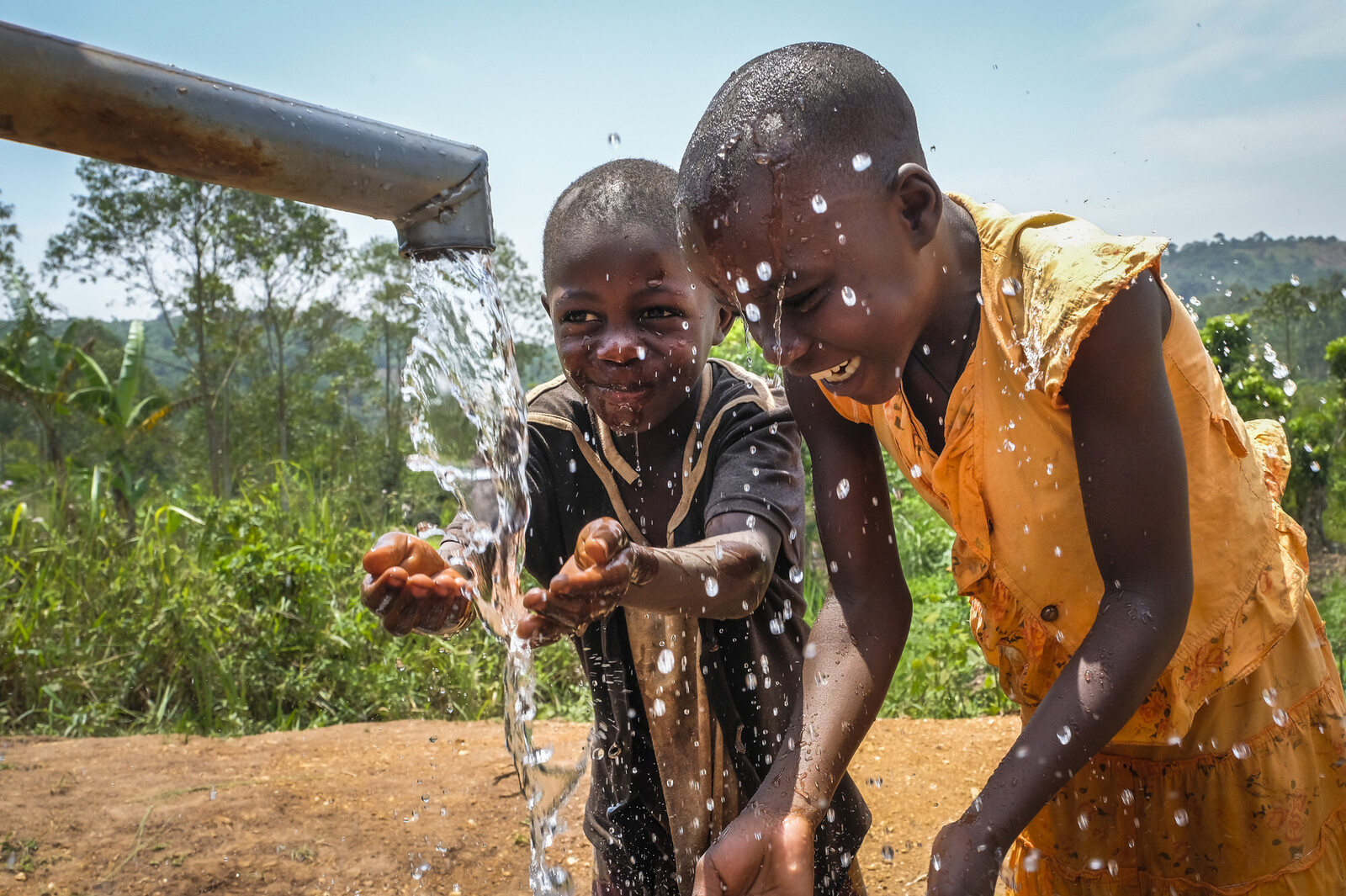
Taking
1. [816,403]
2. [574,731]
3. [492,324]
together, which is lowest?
[574,731]

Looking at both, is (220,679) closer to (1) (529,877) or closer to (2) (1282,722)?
(1) (529,877)

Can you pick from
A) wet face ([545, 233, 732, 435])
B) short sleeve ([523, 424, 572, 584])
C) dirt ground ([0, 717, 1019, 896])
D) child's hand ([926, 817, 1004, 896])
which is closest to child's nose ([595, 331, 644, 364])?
wet face ([545, 233, 732, 435])

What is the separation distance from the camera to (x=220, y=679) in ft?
15.9

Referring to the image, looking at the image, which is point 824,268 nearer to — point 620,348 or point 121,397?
point 620,348

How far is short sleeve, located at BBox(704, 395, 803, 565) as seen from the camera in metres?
1.93

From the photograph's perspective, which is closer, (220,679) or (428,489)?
(220,679)

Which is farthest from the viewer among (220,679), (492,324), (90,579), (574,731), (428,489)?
(428,489)

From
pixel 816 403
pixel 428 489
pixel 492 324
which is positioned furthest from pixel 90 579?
pixel 428 489

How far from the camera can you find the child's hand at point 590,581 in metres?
1.44

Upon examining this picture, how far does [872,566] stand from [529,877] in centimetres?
188

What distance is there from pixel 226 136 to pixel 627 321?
87 cm

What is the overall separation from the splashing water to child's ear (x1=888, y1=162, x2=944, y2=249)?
2.47ft

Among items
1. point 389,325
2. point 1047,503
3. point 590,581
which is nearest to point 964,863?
point 1047,503

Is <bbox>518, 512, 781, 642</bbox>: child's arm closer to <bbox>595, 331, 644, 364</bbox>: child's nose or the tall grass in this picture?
<bbox>595, 331, 644, 364</bbox>: child's nose
